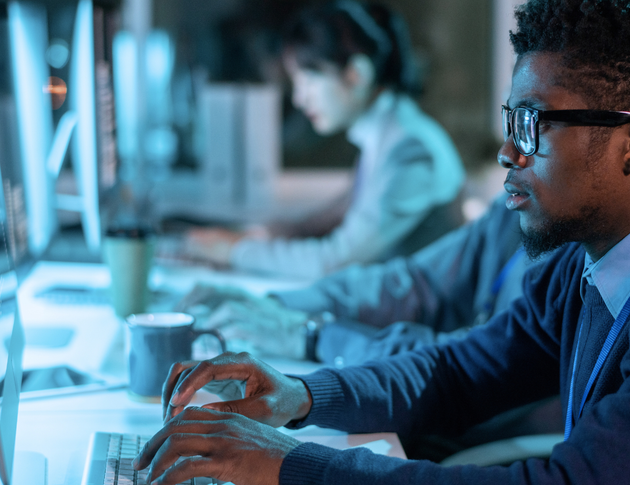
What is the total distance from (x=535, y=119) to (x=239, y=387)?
1.43 feet

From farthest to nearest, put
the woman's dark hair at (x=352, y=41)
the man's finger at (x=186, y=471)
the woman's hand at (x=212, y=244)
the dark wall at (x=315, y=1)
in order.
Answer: the dark wall at (x=315, y=1)
the woman's dark hair at (x=352, y=41)
the woman's hand at (x=212, y=244)
the man's finger at (x=186, y=471)

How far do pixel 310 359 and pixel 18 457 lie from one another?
0.52 metres

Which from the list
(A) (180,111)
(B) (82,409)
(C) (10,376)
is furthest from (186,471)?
(A) (180,111)

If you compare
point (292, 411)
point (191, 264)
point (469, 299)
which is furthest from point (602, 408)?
point (191, 264)

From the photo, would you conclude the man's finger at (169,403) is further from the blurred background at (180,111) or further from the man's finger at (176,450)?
the blurred background at (180,111)

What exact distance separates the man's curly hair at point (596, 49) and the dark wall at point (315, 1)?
2086 mm

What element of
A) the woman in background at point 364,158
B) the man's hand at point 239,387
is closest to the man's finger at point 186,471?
the man's hand at point 239,387

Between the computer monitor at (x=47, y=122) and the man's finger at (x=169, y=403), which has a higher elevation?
the computer monitor at (x=47, y=122)

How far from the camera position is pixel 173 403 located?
69 centimetres

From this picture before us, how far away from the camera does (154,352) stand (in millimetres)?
880

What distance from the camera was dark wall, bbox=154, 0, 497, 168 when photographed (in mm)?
2783

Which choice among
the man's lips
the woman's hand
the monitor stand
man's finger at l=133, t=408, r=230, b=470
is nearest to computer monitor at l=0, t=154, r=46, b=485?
the monitor stand

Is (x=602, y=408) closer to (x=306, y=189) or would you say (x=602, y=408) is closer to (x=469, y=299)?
(x=469, y=299)

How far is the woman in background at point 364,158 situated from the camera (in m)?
1.99
